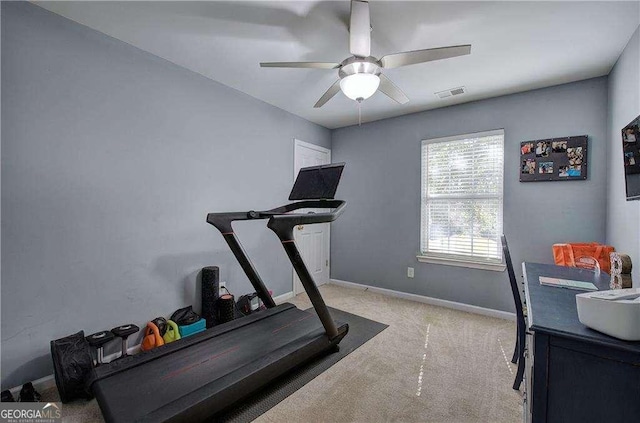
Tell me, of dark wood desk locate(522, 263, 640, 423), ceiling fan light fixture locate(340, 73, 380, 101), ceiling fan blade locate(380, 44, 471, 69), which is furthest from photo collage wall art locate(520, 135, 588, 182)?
dark wood desk locate(522, 263, 640, 423)

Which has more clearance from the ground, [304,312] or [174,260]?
[174,260]

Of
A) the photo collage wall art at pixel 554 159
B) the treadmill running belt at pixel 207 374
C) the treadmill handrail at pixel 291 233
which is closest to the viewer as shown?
the treadmill running belt at pixel 207 374

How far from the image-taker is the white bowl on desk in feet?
2.86

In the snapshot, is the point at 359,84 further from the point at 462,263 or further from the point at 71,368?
the point at 71,368

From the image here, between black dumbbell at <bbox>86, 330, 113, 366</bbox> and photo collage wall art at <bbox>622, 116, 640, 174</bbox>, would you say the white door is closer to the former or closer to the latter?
black dumbbell at <bbox>86, 330, 113, 366</bbox>

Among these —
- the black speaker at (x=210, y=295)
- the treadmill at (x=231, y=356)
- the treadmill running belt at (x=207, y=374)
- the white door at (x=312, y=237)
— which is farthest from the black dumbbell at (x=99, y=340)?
the white door at (x=312, y=237)

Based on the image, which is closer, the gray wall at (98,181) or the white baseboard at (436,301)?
the gray wall at (98,181)

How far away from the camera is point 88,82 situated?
2.09 m

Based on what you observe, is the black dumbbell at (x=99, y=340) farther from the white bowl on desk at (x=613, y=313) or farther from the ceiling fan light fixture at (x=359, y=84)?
the white bowl on desk at (x=613, y=313)

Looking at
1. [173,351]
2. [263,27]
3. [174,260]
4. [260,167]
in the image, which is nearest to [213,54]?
[263,27]

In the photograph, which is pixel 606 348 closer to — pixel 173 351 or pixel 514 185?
pixel 173 351

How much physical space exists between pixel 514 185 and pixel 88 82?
4087 mm

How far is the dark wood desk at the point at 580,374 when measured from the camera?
0.88 metres

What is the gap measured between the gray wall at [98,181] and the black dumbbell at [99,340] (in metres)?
0.14
